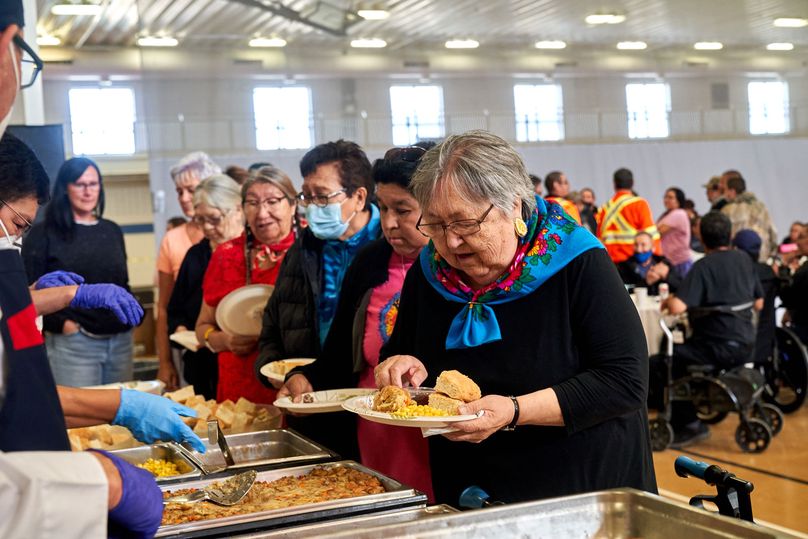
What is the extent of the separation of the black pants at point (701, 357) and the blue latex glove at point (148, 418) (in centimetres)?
400

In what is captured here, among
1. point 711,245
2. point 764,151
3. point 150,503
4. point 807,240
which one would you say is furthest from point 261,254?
point 764,151

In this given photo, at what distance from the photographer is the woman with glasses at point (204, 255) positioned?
3.66 m

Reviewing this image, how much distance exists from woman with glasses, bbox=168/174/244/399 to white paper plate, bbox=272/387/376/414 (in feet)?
5.35

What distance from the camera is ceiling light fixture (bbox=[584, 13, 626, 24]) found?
8.49 m

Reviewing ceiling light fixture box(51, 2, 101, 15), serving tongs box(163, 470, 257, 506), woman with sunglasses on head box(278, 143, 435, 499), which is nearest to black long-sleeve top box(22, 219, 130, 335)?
woman with sunglasses on head box(278, 143, 435, 499)

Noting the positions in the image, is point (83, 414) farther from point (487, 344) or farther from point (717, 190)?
point (717, 190)

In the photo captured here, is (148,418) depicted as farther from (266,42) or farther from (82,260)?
(266,42)

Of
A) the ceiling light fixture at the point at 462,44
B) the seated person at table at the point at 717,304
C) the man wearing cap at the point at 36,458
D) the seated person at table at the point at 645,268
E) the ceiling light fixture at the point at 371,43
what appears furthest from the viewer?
the ceiling light fixture at the point at 371,43

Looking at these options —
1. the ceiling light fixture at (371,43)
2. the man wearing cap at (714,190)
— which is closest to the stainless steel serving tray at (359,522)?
the man wearing cap at (714,190)

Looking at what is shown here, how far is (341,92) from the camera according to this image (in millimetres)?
9867

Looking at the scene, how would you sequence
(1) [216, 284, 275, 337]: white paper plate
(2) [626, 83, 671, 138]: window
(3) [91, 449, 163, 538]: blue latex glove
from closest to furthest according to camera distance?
(3) [91, 449, 163, 538]: blue latex glove, (1) [216, 284, 275, 337]: white paper plate, (2) [626, 83, 671, 138]: window

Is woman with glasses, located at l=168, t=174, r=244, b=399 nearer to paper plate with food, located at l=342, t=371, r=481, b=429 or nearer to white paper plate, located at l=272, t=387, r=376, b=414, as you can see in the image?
A: white paper plate, located at l=272, t=387, r=376, b=414

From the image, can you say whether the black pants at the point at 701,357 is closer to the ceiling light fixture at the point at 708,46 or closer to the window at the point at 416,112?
the ceiling light fixture at the point at 708,46

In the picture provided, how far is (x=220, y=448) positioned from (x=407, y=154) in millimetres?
719
